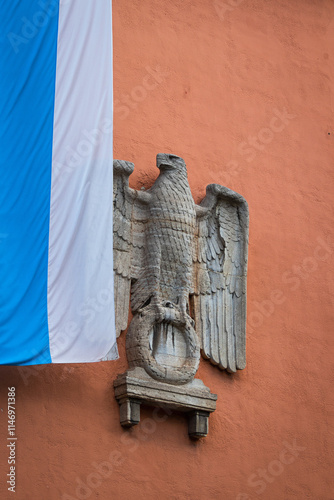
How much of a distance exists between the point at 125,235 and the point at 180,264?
398mm

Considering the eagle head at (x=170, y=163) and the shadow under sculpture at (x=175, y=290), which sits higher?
the eagle head at (x=170, y=163)

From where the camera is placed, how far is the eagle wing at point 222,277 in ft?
21.8

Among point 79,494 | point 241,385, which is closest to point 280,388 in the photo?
point 241,385

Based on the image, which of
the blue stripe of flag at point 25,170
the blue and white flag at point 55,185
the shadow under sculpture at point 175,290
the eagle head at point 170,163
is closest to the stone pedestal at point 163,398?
the shadow under sculpture at point 175,290

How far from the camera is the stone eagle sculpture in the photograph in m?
6.39

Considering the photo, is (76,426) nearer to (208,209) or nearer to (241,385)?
(241,385)

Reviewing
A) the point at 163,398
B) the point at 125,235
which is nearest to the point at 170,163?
→ the point at 125,235

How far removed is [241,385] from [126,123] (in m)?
1.89

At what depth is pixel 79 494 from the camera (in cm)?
578

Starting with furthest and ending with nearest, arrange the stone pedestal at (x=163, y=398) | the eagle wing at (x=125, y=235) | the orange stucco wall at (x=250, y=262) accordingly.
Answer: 1. the eagle wing at (x=125, y=235)
2. the stone pedestal at (x=163, y=398)
3. the orange stucco wall at (x=250, y=262)

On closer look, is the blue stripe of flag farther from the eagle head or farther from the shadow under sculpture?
the eagle head

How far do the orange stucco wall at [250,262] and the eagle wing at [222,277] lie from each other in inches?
5.4

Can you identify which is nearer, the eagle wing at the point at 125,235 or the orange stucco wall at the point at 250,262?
the orange stucco wall at the point at 250,262

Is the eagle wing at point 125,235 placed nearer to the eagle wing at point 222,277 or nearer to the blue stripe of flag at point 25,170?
the eagle wing at point 222,277
